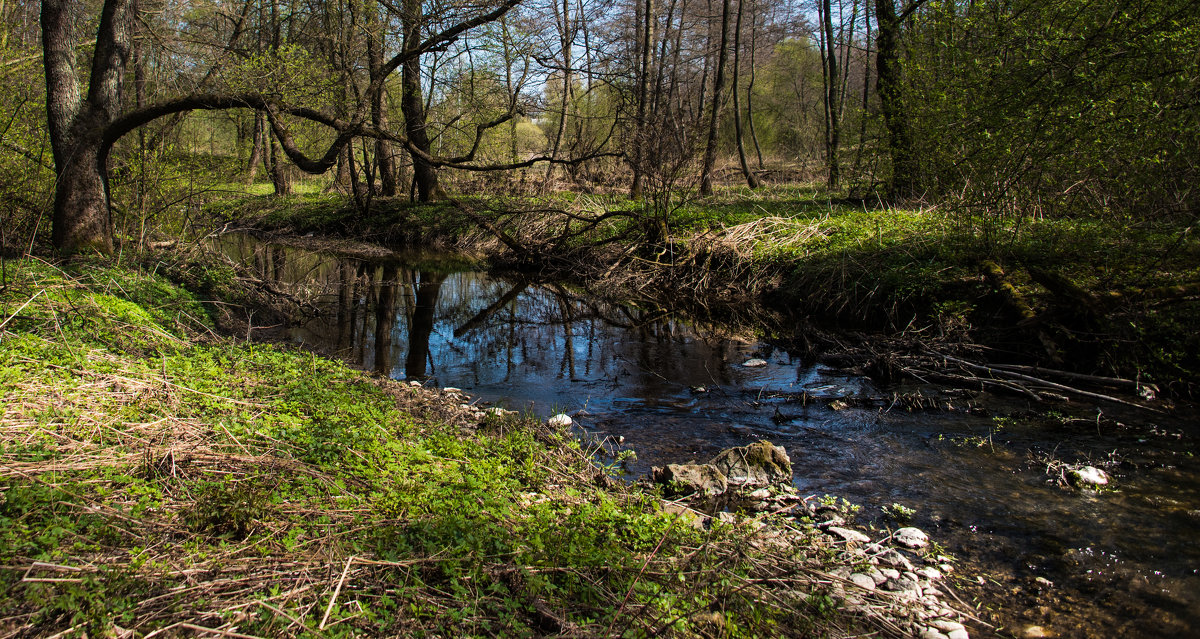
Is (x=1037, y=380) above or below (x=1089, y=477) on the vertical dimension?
above

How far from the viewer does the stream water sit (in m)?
3.68

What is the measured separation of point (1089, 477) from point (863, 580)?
2.50 metres

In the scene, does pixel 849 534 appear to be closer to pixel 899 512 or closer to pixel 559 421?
pixel 899 512

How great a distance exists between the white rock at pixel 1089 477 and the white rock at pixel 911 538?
1561mm

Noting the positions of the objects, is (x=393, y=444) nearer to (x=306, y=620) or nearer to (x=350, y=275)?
(x=306, y=620)

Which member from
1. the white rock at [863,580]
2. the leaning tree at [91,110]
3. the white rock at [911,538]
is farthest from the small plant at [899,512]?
the leaning tree at [91,110]

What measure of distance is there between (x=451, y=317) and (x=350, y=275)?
436 cm

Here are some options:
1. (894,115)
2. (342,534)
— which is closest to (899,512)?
(342,534)

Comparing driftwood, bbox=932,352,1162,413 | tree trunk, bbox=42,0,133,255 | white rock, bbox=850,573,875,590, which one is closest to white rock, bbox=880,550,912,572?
white rock, bbox=850,573,875,590

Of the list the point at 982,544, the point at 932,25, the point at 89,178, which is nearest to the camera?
the point at 982,544

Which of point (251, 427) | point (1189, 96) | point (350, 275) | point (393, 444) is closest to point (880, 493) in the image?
point (393, 444)

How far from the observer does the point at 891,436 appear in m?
5.79

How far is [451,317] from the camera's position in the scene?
11.1 m

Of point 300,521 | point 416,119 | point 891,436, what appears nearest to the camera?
point 300,521
